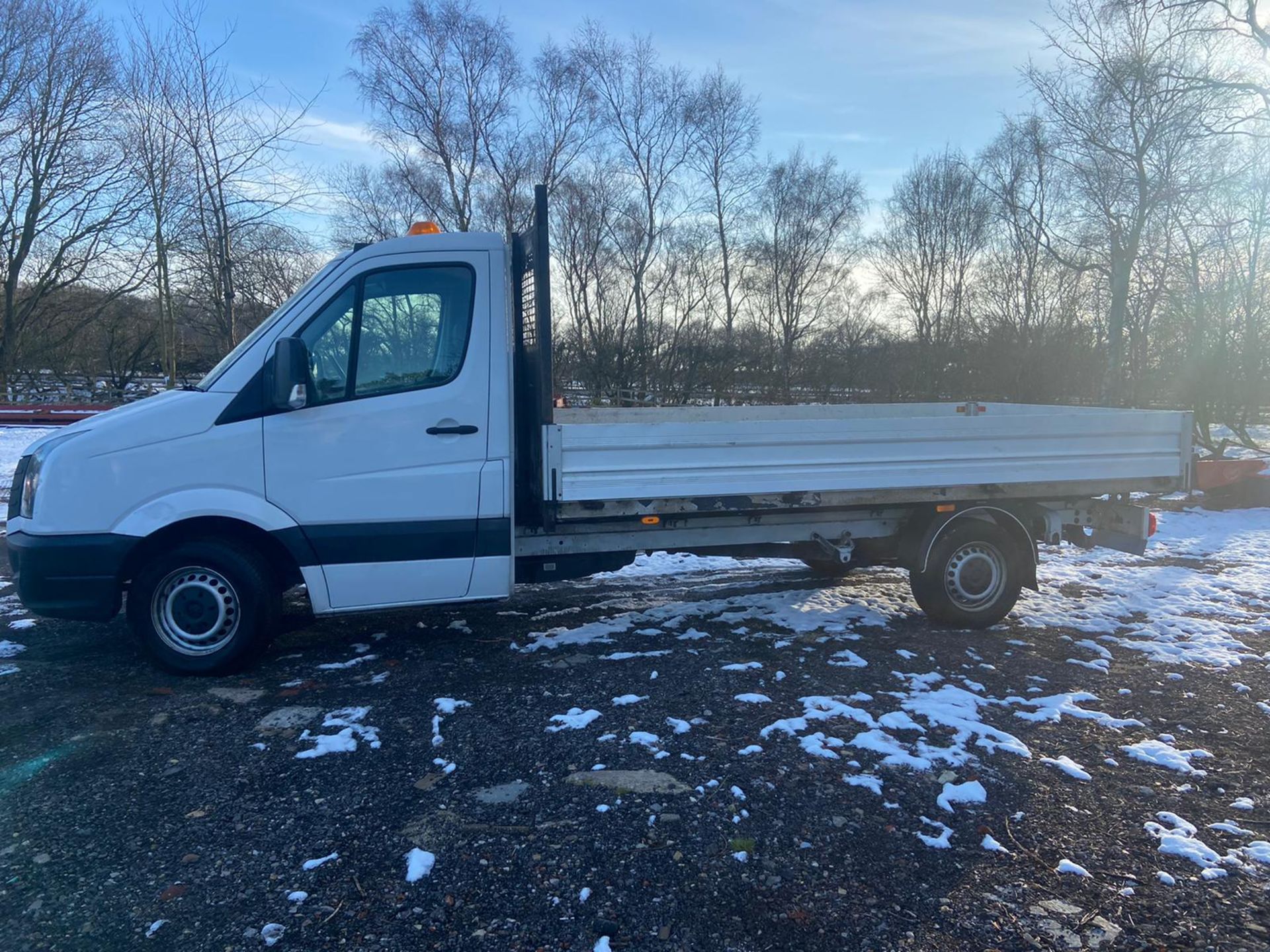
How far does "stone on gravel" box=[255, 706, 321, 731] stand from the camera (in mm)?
4406

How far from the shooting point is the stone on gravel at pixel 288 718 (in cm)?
441

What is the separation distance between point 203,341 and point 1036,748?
28.7m

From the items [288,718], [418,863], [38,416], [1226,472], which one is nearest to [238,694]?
[288,718]

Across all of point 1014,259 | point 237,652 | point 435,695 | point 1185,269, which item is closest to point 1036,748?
point 435,695

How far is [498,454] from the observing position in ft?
17.3

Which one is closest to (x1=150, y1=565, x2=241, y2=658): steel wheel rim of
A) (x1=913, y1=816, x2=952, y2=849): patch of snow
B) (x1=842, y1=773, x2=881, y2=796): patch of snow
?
(x1=842, y1=773, x2=881, y2=796): patch of snow

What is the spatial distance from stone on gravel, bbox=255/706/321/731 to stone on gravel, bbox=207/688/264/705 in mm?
271

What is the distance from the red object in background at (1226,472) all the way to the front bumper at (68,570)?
1356cm

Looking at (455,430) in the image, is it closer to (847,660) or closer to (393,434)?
(393,434)

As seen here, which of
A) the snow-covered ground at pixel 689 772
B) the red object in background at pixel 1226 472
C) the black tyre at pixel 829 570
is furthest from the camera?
the red object in background at pixel 1226 472

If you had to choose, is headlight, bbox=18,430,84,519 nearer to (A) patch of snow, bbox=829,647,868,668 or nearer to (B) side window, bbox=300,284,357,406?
(B) side window, bbox=300,284,357,406

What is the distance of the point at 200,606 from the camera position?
502cm

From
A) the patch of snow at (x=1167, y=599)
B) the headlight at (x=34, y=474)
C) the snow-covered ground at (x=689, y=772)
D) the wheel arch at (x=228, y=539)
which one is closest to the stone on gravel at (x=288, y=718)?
the snow-covered ground at (x=689, y=772)

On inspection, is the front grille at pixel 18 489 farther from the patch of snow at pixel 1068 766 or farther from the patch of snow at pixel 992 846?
the patch of snow at pixel 1068 766
